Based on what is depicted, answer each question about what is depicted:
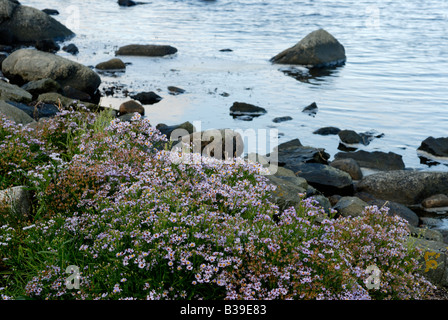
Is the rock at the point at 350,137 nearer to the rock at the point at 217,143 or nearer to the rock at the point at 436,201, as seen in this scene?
the rock at the point at 436,201

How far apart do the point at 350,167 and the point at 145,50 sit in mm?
14921

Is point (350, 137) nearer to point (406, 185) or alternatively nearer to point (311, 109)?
point (311, 109)

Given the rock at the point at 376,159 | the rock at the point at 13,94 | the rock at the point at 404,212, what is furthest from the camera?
the rock at the point at 13,94

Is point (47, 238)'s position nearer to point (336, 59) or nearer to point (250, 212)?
point (250, 212)

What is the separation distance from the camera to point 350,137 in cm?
1445

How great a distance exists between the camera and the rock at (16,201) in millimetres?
6219

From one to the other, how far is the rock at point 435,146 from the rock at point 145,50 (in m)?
14.4

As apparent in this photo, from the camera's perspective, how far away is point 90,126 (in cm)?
917

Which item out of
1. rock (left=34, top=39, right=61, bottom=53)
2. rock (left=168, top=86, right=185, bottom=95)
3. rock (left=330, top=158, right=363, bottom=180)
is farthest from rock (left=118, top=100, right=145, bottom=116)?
rock (left=34, top=39, right=61, bottom=53)

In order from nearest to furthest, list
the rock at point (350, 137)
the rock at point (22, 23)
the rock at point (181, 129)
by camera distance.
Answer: the rock at point (181, 129)
the rock at point (350, 137)
the rock at point (22, 23)

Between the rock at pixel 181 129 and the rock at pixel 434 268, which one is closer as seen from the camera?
the rock at pixel 434 268

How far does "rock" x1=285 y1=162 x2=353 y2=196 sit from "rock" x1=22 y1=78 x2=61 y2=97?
8.87 m

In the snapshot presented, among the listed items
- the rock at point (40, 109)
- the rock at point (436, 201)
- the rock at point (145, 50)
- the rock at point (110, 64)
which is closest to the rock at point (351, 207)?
the rock at point (436, 201)
